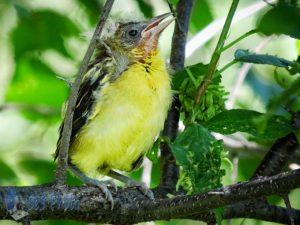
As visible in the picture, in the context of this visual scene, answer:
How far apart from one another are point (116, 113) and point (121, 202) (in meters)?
0.57

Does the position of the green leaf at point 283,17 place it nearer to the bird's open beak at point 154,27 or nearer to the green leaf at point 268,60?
the green leaf at point 268,60

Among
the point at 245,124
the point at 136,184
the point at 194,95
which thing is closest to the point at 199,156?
the point at 245,124

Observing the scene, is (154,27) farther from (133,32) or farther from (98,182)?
(98,182)

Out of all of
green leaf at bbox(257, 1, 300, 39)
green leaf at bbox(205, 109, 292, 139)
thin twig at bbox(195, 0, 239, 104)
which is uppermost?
thin twig at bbox(195, 0, 239, 104)

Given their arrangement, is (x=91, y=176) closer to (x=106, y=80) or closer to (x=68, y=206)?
(x=106, y=80)

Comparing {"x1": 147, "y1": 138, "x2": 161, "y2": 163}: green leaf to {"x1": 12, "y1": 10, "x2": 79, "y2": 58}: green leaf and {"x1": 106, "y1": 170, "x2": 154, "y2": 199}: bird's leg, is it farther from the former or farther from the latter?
{"x1": 12, "y1": 10, "x2": 79, "y2": 58}: green leaf

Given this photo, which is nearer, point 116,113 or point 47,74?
point 116,113

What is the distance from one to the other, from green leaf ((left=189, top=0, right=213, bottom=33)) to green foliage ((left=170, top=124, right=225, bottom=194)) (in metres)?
1.31

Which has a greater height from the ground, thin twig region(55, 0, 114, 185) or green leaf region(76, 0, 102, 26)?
green leaf region(76, 0, 102, 26)

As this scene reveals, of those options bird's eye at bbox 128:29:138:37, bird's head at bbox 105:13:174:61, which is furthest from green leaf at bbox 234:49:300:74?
bird's eye at bbox 128:29:138:37

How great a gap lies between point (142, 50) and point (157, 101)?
18.8 inches

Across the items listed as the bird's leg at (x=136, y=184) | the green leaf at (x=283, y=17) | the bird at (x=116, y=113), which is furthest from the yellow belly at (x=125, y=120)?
the green leaf at (x=283, y=17)

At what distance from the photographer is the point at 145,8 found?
334cm

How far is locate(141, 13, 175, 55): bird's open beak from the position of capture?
344 centimetres
